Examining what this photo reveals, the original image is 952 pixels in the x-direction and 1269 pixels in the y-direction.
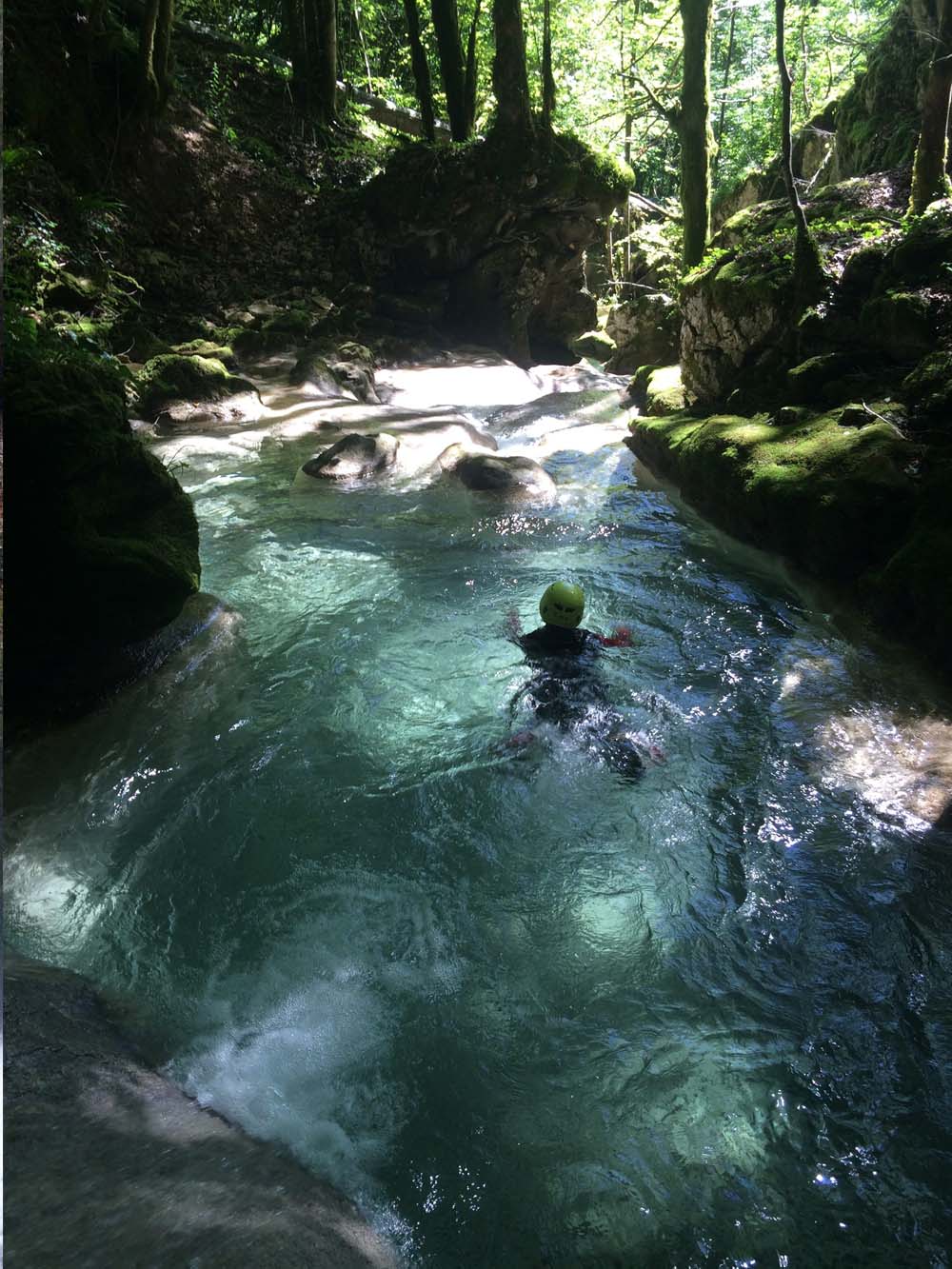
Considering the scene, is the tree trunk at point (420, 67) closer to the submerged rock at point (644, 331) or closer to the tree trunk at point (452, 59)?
the tree trunk at point (452, 59)

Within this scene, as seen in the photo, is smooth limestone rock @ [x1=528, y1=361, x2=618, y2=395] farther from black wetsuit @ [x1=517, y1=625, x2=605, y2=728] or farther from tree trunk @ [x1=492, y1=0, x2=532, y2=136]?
black wetsuit @ [x1=517, y1=625, x2=605, y2=728]

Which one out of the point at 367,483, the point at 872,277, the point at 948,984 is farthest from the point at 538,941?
the point at 872,277

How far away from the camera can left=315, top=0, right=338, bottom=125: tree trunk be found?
19.5 meters

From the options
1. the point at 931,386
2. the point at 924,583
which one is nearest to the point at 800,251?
the point at 931,386

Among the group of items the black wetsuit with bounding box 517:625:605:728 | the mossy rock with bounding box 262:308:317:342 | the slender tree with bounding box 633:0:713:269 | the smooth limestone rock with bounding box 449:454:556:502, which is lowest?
the black wetsuit with bounding box 517:625:605:728

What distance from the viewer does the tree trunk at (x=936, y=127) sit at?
7.69 m

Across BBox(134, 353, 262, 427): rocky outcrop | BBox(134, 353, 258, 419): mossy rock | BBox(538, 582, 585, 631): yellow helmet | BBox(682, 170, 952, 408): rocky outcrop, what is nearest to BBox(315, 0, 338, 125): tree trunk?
BBox(134, 353, 262, 427): rocky outcrop

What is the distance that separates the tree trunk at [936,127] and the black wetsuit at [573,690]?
744 centimetres

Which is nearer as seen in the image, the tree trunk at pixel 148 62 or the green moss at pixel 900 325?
the green moss at pixel 900 325

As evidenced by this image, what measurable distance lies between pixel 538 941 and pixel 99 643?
132 inches

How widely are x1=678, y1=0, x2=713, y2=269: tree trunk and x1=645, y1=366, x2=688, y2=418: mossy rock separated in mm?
2085

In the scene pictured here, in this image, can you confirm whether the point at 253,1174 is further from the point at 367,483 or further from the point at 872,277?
the point at 872,277

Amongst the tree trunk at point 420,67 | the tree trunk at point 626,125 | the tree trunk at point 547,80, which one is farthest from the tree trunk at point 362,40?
the tree trunk at point 626,125

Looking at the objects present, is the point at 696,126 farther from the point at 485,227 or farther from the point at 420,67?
the point at 420,67
